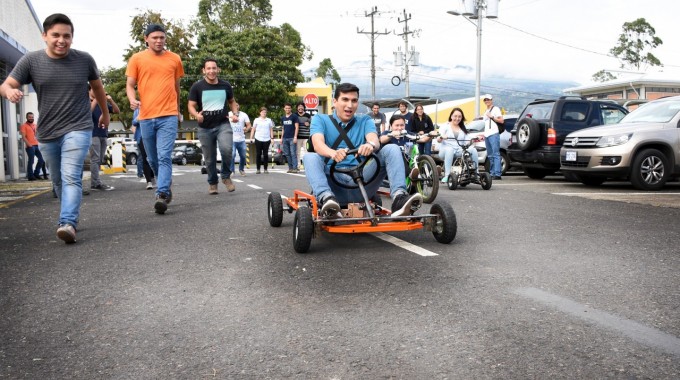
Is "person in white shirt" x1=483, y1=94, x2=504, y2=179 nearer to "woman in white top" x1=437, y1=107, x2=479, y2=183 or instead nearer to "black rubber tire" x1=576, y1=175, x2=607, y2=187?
"black rubber tire" x1=576, y1=175, x2=607, y2=187

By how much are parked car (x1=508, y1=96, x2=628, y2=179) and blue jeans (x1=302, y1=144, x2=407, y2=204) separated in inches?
349

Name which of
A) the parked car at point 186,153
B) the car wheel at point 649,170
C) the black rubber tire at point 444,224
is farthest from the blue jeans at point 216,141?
the parked car at point 186,153

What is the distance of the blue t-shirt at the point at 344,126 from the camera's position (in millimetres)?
5879

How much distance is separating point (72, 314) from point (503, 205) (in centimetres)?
631

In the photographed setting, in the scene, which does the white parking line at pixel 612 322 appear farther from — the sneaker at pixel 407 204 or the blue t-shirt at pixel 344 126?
the blue t-shirt at pixel 344 126

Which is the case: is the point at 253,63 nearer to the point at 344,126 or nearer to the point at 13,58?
the point at 13,58

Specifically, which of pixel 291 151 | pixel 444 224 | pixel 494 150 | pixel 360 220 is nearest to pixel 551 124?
pixel 494 150

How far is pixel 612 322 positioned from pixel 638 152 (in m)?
9.06

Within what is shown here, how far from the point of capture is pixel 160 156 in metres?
7.93

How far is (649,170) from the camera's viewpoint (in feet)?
37.7

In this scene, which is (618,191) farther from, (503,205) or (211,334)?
(211,334)

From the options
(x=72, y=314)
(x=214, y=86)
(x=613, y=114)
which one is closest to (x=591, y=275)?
(x=72, y=314)

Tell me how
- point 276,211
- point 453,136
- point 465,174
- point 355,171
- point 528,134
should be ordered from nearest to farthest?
point 355,171, point 276,211, point 465,174, point 453,136, point 528,134

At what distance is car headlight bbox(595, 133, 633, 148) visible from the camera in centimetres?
1148
